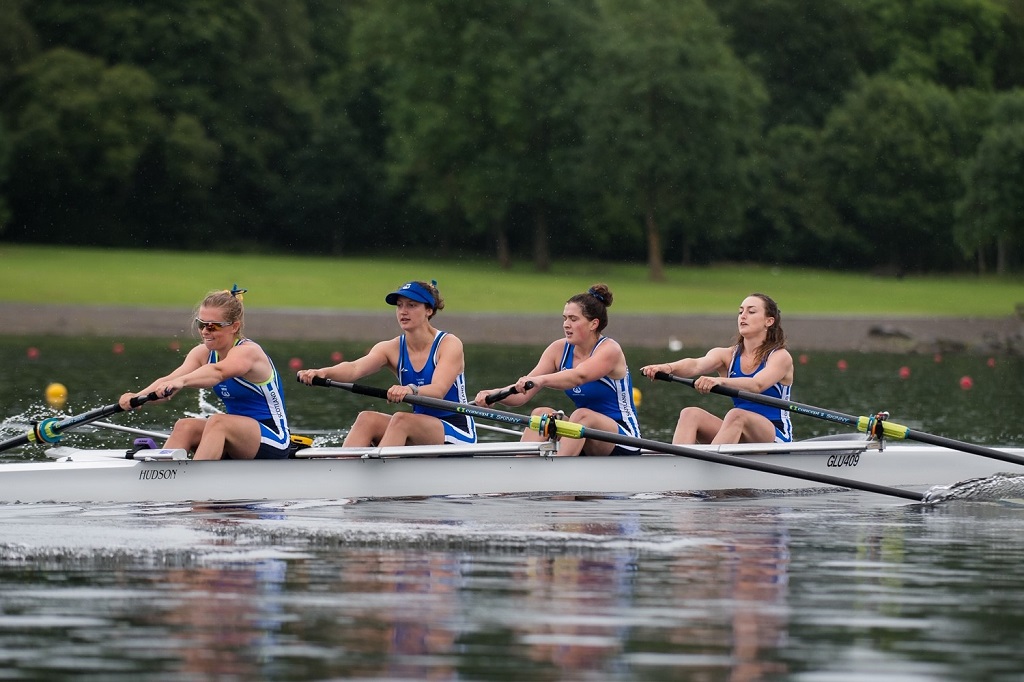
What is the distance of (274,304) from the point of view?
145 ft

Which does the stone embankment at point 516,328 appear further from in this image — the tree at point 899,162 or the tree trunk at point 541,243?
the tree at point 899,162

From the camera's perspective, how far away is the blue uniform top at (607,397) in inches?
456

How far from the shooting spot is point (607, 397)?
11602mm

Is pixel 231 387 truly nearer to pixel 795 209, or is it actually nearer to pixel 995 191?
pixel 995 191

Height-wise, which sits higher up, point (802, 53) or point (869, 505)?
point (802, 53)

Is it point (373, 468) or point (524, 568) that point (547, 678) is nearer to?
point (524, 568)

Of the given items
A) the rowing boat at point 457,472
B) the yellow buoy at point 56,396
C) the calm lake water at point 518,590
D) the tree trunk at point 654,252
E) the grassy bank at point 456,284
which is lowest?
the calm lake water at point 518,590

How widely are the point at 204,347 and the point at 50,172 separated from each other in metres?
48.9

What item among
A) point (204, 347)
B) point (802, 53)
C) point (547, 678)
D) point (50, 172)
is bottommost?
point (547, 678)

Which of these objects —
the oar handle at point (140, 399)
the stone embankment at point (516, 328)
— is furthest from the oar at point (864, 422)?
the stone embankment at point (516, 328)

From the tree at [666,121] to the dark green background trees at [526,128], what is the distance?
0.31ft

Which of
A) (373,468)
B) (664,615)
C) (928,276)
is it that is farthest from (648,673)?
(928,276)

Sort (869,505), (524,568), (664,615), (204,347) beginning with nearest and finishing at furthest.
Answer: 1. (664,615)
2. (524,568)
3. (204,347)
4. (869,505)

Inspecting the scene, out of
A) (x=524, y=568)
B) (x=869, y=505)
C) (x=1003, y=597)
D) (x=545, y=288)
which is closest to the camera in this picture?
(x=1003, y=597)
